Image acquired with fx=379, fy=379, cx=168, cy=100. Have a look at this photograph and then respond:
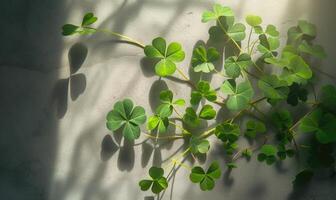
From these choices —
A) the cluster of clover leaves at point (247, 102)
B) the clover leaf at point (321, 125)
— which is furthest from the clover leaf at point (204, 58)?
the clover leaf at point (321, 125)

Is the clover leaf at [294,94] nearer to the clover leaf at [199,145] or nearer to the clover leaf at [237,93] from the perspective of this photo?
the clover leaf at [237,93]

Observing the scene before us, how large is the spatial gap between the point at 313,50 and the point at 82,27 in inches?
40.0

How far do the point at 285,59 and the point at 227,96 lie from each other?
0.29 meters

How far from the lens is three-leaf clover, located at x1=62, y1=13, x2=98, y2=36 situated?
5.33 feet

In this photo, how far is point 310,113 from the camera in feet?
5.46

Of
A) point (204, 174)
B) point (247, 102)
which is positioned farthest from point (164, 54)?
point (204, 174)

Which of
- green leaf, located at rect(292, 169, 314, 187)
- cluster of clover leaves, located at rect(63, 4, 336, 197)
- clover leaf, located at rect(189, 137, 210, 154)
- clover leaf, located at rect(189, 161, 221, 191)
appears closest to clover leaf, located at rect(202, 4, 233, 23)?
cluster of clover leaves, located at rect(63, 4, 336, 197)

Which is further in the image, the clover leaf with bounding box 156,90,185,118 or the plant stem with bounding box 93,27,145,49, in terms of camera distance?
the plant stem with bounding box 93,27,145,49

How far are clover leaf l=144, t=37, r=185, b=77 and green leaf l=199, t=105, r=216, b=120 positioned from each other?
0.21 m

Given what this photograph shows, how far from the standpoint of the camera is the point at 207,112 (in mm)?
1610

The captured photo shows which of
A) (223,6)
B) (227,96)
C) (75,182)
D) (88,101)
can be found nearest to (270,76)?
(227,96)

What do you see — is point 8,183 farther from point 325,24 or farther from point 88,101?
point 325,24

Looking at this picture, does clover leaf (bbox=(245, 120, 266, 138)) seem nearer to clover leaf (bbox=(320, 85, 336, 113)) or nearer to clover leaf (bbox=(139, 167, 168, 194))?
clover leaf (bbox=(320, 85, 336, 113))

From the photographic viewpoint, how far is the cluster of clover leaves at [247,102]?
5.22 ft
